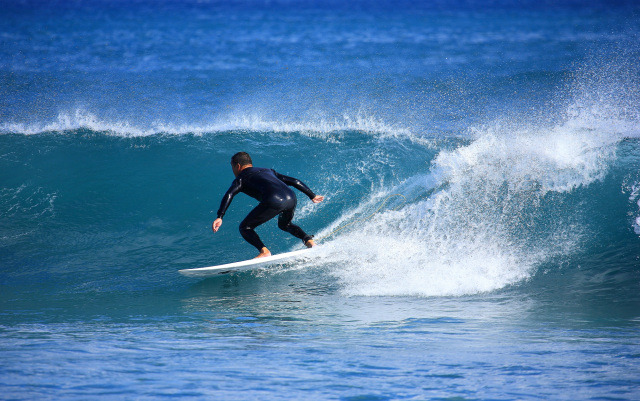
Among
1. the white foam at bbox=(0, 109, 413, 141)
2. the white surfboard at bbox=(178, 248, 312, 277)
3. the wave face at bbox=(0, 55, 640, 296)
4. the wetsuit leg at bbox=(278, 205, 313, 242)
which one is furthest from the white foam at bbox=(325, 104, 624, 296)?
the white foam at bbox=(0, 109, 413, 141)

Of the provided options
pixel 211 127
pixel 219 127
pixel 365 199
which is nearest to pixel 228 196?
pixel 365 199

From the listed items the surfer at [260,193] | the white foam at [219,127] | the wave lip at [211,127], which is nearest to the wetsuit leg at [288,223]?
the surfer at [260,193]

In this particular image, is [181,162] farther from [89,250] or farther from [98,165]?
[89,250]

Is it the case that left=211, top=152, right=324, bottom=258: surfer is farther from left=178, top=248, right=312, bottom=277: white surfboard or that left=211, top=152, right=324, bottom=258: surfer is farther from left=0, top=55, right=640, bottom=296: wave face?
left=0, top=55, right=640, bottom=296: wave face

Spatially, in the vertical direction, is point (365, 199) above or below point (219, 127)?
below

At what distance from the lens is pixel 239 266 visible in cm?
604

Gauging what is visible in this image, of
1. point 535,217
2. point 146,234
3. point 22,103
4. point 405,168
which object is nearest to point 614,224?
point 535,217

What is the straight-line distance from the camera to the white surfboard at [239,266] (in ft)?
19.6

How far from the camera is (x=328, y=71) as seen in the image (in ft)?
112

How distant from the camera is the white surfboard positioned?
5984 mm

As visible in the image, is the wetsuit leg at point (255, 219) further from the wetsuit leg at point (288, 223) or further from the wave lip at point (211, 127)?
the wave lip at point (211, 127)

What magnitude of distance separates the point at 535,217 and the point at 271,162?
515 cm

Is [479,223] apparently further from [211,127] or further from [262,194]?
[211,127]

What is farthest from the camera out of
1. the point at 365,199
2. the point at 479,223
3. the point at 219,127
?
the point at 219,127
